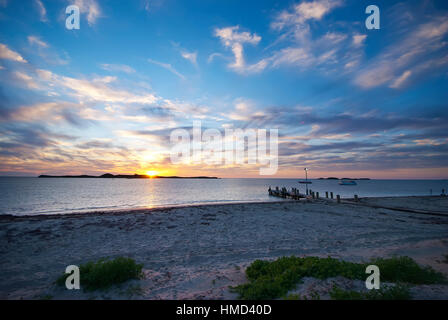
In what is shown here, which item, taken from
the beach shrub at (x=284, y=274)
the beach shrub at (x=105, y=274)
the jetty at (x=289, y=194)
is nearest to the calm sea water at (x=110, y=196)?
the jetty at (x=289, y=194)

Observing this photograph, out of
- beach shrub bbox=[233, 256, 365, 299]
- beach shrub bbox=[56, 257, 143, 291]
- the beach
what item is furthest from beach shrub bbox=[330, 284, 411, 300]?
beach shrub bbox=[56, 257, 143, 291]

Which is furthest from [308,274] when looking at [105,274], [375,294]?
[105,274]

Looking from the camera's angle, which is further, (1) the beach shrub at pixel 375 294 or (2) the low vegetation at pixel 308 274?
(2) the low vegetation at pixel 308 274

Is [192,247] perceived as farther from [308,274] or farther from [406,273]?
[406,273]

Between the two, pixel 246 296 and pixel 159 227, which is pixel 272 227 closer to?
pixel 159 227

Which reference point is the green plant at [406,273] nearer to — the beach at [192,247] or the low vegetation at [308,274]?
the low vegetation at [308,274]

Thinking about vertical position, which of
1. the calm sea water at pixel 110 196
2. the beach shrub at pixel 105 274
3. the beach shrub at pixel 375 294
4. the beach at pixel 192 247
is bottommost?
A: the calm sea water at pixel 110 196

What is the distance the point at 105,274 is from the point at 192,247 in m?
5.20

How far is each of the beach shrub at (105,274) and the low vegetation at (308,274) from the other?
3350mm

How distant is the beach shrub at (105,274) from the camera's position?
19.0 feet

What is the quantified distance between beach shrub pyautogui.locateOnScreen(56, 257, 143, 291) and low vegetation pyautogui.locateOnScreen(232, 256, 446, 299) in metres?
3.35

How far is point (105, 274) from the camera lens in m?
5.91

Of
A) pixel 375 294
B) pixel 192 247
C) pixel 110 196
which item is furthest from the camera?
pixel 110 196
